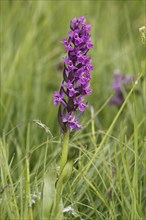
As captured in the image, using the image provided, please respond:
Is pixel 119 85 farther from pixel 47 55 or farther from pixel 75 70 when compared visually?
pixel 75 70

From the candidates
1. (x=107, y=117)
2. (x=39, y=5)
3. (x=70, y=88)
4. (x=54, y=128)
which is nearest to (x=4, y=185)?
(x=70, y=88)

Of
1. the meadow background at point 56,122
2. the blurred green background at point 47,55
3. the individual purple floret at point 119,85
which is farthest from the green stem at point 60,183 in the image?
the individual purple floret at point 119,85

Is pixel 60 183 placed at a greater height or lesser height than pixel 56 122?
lesser

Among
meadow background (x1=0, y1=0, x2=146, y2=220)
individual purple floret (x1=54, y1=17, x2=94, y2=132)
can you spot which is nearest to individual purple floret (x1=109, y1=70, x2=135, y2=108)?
meadow background (x1=0, y1=0, x2=146, y2=220)

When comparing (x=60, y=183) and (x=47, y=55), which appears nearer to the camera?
(x=60, y=183)

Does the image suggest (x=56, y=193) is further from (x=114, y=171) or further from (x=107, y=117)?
(x=107, y=117)

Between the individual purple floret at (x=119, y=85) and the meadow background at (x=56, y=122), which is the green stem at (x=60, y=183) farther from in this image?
the individual purple floret at (x=119, y=85)

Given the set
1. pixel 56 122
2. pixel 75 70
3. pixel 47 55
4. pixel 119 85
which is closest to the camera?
pixel 75 70

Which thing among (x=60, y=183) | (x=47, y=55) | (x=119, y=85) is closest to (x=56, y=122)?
(x=119, y=85)
